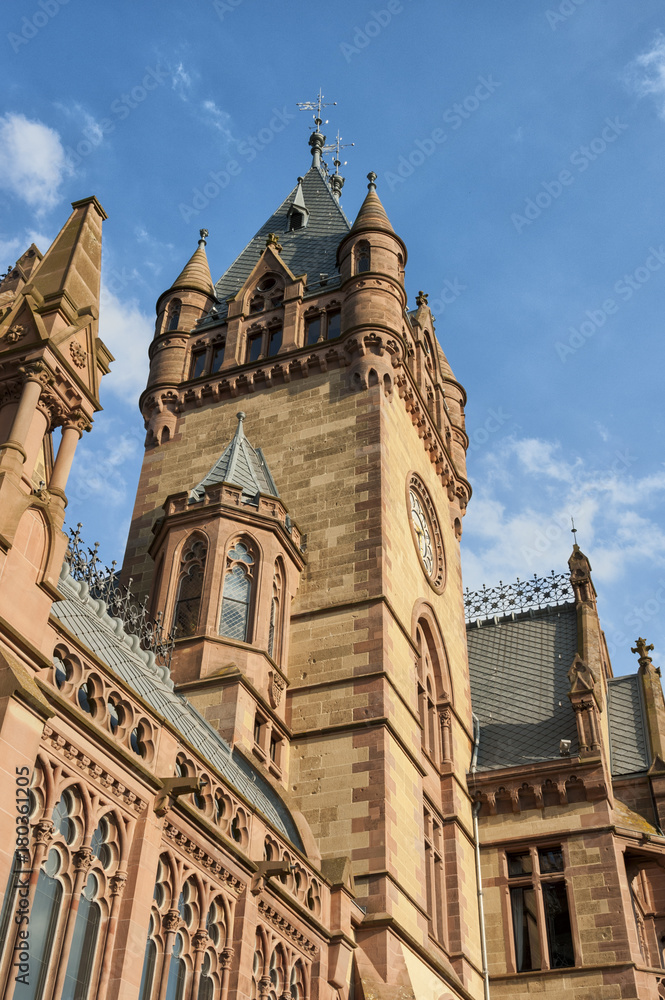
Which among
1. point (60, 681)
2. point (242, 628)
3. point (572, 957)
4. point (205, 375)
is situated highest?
point (205, 375)

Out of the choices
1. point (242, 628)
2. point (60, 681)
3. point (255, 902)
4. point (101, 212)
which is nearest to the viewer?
point (60, 681)

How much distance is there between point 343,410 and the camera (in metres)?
28.8

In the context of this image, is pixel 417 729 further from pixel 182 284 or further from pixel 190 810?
pixel 182 284

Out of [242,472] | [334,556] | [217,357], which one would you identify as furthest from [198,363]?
[334,556]

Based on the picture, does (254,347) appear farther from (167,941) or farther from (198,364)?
(167,941)

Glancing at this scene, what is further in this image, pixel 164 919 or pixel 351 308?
pixel 351 308

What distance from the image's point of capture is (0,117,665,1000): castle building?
12188mm

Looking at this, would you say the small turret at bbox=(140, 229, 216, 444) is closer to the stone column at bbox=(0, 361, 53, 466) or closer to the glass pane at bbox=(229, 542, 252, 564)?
the glass pane at bbox=(229, 542, 252, 564)

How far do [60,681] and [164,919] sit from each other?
3.16m

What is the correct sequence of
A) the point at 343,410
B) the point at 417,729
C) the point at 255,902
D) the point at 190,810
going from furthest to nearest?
1. the point at 343,410
2. the point at 417,729
3. the point at 255,902
4. the point at 190,810

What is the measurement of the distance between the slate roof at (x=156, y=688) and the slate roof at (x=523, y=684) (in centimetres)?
1018

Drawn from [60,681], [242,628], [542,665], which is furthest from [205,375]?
[60,681]

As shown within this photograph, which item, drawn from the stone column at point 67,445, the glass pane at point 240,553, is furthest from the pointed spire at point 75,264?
the glass pane at point 240,553

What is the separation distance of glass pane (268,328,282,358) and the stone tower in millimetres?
66
